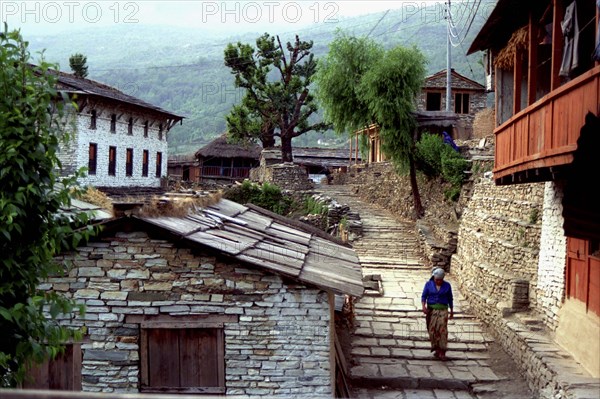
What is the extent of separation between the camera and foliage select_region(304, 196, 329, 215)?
2808 cm

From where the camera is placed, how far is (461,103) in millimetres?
40312

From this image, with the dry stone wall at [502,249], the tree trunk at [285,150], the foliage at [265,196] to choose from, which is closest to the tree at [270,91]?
the tree trunk at [285,150]

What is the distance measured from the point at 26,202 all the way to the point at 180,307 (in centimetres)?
384

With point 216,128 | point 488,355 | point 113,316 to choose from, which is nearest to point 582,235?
point 488,355

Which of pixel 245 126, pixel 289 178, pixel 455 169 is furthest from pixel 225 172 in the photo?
pixel 455 169

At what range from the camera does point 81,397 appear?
2.84m

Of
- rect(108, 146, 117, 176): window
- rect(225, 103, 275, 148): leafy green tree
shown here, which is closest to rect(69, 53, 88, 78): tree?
rect(108, 146, 117, 176): window

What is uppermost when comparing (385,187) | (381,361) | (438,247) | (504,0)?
(504,0)

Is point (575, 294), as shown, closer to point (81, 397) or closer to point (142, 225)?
point (142, 225)

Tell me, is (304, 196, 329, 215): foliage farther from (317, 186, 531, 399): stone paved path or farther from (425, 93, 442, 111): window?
(425, 93, 442, 111): window

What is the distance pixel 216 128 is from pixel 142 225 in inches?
3042

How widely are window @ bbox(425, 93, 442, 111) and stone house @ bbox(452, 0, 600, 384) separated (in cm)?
2399

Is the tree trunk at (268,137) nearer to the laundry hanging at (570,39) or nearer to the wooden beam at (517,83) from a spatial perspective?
the wooden beam at (517,83)

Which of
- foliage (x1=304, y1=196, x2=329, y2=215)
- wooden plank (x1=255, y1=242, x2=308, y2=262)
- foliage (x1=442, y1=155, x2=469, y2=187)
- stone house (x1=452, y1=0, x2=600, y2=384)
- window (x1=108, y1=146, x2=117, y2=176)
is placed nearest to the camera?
stone house (x1=452, y1=0, x2=600, y2=384)
